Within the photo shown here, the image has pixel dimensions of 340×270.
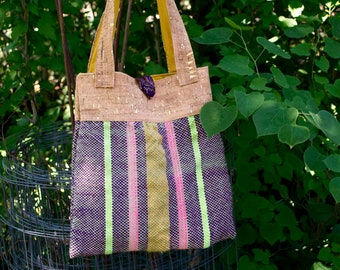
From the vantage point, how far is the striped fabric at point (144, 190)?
138 centimetres

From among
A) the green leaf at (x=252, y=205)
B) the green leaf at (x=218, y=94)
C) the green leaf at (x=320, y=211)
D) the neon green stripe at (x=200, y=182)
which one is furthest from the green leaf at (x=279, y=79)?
the green leaf at (x=320, y=211)

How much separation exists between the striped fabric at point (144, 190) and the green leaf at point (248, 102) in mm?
124

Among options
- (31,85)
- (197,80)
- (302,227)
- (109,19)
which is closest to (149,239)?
(197,80)

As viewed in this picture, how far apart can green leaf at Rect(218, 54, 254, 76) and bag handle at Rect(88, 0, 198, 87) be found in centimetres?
12

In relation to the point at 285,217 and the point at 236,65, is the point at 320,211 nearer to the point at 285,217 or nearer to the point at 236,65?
the point at 285,217

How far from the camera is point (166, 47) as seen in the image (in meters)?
1.57

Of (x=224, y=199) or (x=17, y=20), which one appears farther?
(x=17, y=20)

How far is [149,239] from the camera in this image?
1.42 m

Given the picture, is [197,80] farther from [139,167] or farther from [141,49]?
[141,49]

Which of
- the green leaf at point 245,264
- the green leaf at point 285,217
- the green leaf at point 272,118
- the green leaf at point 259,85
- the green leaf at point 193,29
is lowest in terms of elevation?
the green leaf at point 245,264

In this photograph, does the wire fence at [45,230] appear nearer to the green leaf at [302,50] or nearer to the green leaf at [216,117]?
the green leaf at [216,117]

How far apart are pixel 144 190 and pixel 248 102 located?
31 cm

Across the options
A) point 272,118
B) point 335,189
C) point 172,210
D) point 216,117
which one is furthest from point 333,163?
point 172,210

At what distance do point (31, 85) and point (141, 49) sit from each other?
57 cm
